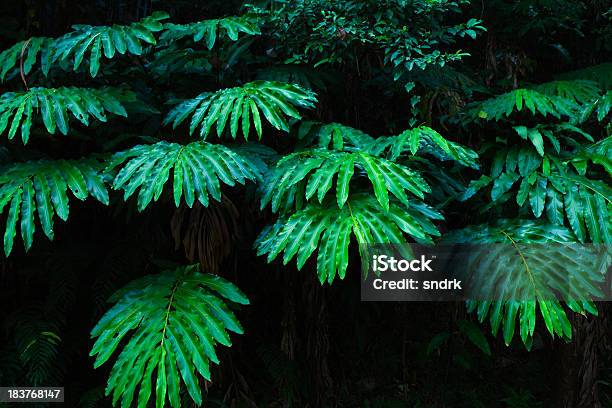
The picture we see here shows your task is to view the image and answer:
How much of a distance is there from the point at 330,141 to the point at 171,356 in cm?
106

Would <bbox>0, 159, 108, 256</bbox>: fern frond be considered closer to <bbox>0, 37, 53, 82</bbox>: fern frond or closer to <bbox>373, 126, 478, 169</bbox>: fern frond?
<bbox>0, 37, 53, 82</bbox>: fern frond

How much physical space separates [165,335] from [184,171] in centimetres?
52

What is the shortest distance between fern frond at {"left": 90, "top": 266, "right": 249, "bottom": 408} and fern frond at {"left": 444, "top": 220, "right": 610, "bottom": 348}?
793 millimetres

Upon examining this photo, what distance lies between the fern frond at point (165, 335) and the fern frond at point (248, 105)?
0.56 meters

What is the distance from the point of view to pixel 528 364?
292 centimetres

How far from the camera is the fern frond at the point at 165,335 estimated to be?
154 centimetres

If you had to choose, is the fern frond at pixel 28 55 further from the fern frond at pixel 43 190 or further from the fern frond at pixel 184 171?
the fern frond at pixel 184 171

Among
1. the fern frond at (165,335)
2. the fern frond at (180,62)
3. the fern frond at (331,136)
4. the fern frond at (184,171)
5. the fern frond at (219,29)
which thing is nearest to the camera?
the fern frond at (165,335)

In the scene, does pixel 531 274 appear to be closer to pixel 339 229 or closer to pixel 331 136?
pixel 339 229

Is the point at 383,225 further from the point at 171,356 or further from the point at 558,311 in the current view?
the point at 171,356

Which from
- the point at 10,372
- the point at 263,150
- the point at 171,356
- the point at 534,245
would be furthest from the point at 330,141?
the point at 10,372

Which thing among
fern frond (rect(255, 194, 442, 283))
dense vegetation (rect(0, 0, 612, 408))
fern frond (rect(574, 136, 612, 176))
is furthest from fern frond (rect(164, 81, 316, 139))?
fern frond (rect(574, 136, 612, 176))

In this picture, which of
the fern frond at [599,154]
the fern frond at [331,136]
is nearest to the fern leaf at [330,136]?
the fern frond at [331,136]

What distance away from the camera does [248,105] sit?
196cm
